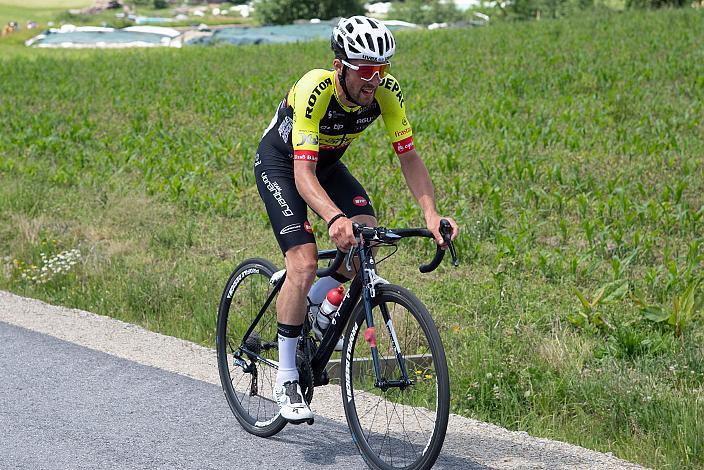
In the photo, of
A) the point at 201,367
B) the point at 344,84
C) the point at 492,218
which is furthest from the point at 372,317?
the point at 492,218

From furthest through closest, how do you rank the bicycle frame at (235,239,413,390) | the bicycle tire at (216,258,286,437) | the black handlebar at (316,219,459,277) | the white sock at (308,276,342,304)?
the bicycle tire at (216,258,286,437), the white sock at (308,276,342,304), the bicycle frame at (235,239,413,390), the black handlebar at (316,219,459,277)

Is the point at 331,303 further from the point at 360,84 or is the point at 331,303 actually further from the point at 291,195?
the point at 360,84

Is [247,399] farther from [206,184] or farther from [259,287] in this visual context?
[206,184]

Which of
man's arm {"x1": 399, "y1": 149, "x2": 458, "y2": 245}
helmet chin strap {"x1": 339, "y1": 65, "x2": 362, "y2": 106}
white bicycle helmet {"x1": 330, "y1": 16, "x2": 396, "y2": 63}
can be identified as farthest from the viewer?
man's arm {"x1": 399, "y1": 149, "x2": 458, "y2": 245}

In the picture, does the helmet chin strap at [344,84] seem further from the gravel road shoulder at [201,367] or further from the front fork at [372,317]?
the gravel road shoulder at [201,367]

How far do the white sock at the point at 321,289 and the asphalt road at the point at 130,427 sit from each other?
0.76 metres

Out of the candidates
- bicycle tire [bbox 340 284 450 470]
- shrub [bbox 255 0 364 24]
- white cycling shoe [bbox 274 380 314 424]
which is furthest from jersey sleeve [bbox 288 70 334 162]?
shrub [bbox 255 0 364 24]

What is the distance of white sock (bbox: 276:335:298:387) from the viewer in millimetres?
5602

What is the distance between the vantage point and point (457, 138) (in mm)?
16766

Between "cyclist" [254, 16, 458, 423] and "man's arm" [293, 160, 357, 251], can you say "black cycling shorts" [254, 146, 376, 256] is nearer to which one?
"cyclist" [254, 16, 458, 423]

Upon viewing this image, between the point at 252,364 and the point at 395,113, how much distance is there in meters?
1.74

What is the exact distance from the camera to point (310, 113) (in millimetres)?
5445

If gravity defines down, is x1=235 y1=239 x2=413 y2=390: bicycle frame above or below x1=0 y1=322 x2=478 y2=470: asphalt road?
above

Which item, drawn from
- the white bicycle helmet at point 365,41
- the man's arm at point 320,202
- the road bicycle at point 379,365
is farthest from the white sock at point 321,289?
the white bicycle helmet at point 365,41
